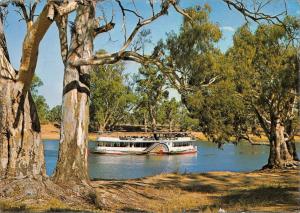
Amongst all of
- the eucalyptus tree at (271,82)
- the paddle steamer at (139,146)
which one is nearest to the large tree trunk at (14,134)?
the eucalyptus tree at (271,82)

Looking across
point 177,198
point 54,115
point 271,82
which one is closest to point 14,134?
point 177,198

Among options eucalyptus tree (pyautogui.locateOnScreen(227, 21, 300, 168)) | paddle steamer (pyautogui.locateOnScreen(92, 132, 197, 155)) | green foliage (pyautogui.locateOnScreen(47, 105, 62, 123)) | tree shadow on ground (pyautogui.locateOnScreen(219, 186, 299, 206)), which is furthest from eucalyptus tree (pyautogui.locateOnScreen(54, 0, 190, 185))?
green foliage (pyautogui.locateOnScreen(47, 105, 62, 123))

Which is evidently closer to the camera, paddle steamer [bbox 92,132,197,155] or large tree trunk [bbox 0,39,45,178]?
large tree trunk [bbox 0,39,45,178]

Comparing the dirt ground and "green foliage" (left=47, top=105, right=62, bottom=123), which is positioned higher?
"green foliage" (left=47, top=105, right=62, bottom=123)

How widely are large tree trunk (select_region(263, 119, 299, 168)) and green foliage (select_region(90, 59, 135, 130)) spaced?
49.2 metres

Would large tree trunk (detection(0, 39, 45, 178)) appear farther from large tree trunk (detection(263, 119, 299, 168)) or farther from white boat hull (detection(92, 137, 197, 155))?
white boat hull (detection(92, 137, 197, 155))

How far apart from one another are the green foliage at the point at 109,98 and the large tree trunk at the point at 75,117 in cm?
6026

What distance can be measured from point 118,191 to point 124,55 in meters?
3.65

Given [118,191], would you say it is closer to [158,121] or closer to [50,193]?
[50,193]

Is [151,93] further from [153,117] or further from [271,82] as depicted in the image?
[271,82]

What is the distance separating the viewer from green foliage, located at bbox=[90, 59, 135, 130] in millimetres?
75188

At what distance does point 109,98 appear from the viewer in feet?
259

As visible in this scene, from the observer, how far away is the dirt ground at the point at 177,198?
988 centimetres

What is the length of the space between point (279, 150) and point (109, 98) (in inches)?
2235
